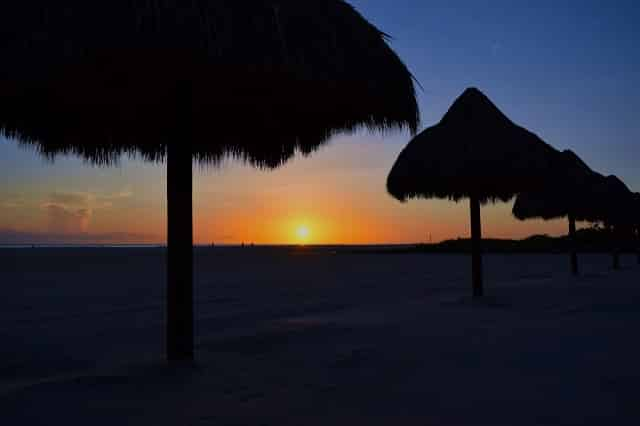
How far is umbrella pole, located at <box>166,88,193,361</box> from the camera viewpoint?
4.27 meters

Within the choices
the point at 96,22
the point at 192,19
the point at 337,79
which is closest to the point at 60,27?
the point at 96,22

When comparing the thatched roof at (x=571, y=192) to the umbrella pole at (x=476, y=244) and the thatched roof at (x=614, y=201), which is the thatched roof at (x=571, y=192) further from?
the umbrella pole at (x=476, y=244)

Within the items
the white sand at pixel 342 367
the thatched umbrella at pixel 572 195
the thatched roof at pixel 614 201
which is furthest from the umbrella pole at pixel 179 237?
the thatched roof at pixel 614 201

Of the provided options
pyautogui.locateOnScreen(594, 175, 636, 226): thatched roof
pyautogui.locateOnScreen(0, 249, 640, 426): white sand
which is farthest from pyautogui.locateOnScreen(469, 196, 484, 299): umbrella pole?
pyautogui.locateOnScreen(594, 175, 636, 226): thatched roof

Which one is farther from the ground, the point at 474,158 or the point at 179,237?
the point at 474,158

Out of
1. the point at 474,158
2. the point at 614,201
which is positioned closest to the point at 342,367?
the point at 474,158

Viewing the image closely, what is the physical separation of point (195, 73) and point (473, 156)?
19.6 feet

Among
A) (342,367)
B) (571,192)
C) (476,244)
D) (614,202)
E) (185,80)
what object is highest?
(571,192)

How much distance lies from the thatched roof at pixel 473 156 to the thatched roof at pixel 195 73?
3866mm

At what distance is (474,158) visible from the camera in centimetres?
855

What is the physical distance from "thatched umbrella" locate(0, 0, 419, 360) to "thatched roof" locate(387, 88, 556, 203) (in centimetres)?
Answer: 383

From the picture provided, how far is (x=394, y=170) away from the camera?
963cm

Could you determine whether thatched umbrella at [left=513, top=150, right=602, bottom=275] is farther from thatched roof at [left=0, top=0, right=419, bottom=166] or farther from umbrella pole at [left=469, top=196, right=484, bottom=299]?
thatched roof at [left=0, top=0, right=419, bottom=166]

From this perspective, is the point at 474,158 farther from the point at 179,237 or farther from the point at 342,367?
the point at 179,237
